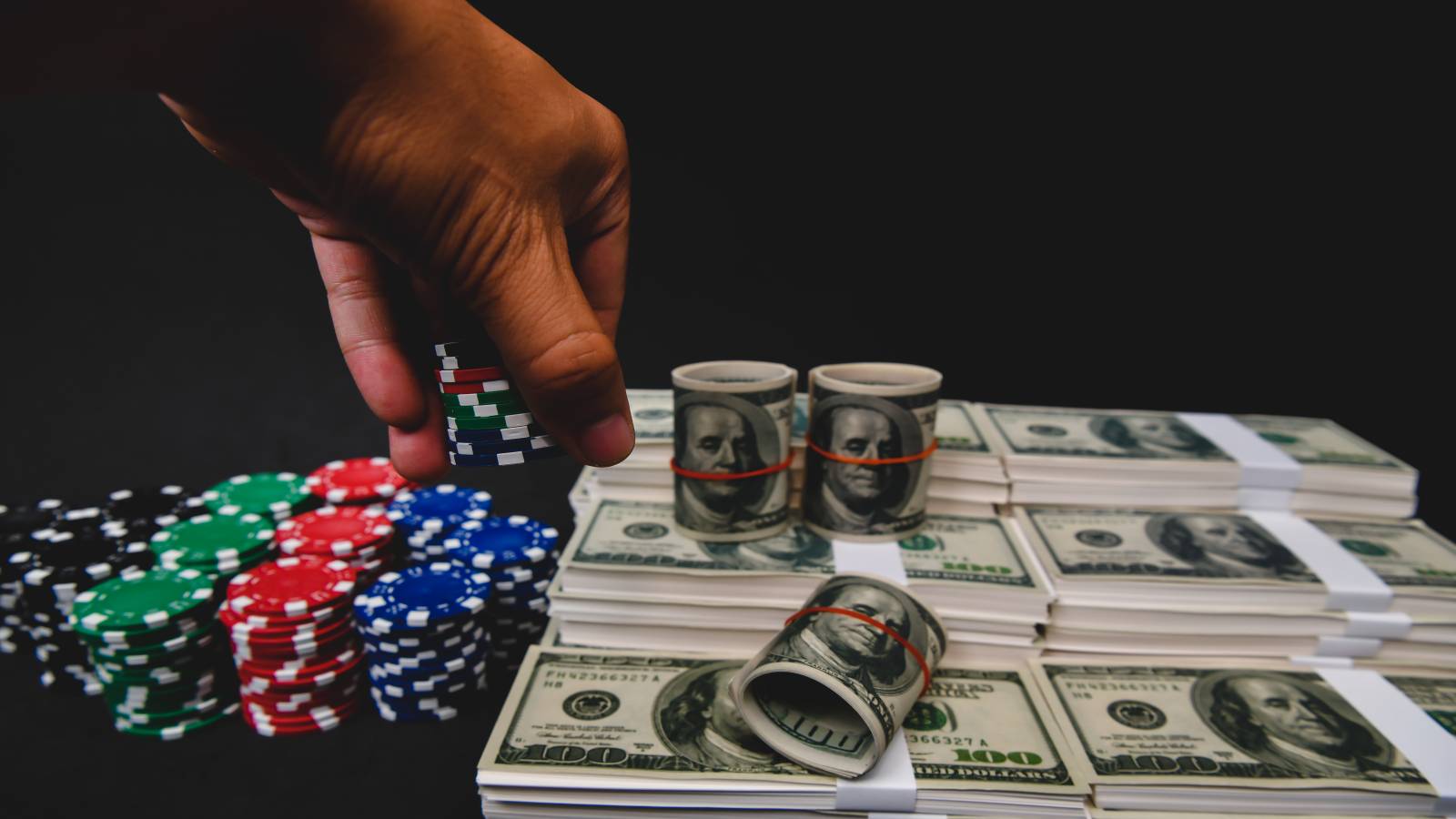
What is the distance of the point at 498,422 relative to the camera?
1.37 meters

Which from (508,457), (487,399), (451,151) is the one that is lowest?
(508,457)

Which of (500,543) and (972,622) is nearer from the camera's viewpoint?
(972,622)

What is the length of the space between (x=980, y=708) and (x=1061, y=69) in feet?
7.42

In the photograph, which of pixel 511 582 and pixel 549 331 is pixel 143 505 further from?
pixel 549 331

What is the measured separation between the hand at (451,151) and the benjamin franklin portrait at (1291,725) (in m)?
1.49

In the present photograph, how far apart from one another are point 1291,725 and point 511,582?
1.94 metres

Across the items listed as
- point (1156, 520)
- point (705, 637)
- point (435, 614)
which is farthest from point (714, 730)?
point (1156, 520)

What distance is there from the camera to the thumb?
102 cm

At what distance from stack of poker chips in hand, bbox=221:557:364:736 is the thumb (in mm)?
1351

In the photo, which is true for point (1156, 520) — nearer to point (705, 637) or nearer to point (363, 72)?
point (705, 637)

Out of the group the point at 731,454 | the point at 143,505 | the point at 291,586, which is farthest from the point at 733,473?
the point at 143,505

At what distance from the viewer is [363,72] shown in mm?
856

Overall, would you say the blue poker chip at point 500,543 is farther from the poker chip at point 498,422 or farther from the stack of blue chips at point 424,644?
the poker chip at point 498,422

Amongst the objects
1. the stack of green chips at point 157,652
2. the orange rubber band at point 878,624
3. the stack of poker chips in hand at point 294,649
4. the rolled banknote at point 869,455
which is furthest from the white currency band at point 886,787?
the stack of green chips at point 157,652
